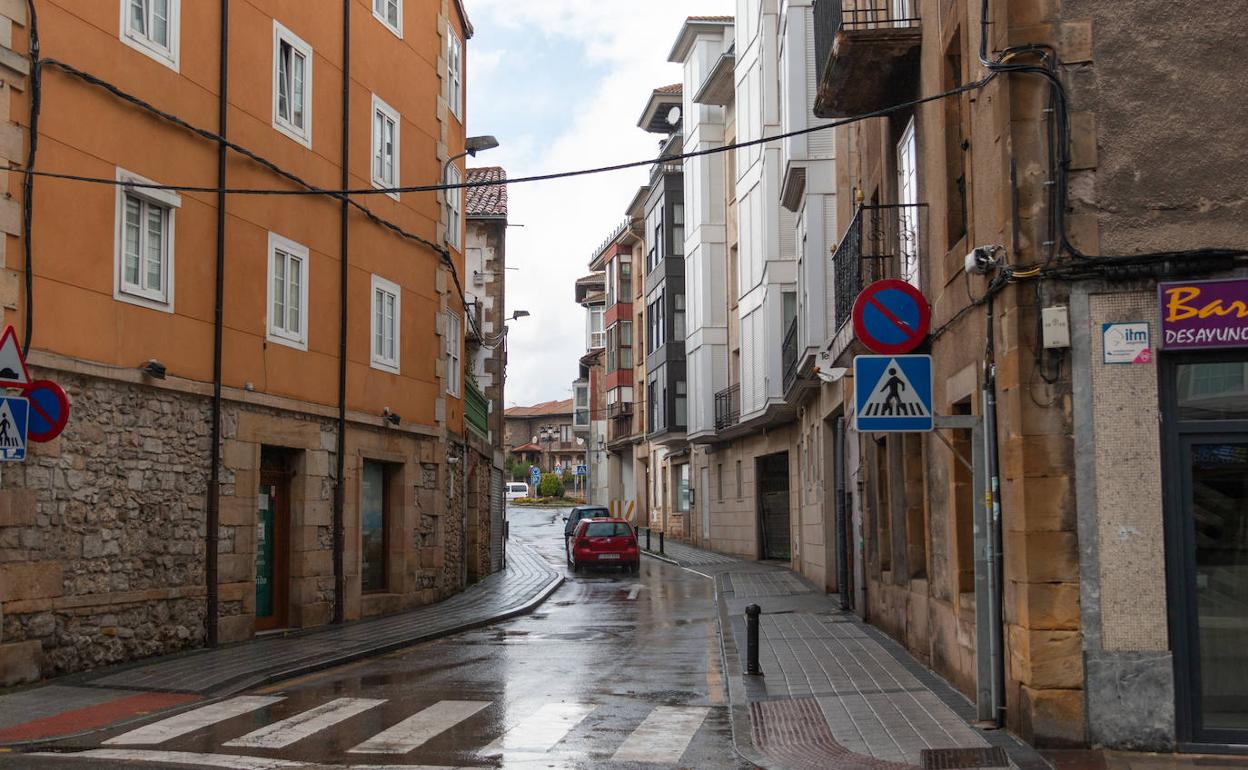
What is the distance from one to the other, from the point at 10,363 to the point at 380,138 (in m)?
11.6

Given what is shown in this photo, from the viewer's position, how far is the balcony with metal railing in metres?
13.6

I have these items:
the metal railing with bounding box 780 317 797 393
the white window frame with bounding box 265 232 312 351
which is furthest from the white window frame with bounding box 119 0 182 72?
the metal railing with bounding box 780 317 797 393

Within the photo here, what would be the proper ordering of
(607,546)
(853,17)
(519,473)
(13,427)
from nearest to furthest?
(13,427) → (853,17) → (607,546) → (519,473)

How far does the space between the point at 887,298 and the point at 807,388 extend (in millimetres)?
16838

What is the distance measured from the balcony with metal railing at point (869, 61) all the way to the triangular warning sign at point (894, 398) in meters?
5.00

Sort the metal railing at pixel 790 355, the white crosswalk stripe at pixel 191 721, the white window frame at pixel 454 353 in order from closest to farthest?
1. the white crosswalk stripe at pixel 191 721
2. the white window frame at pixel 454 353
3. the metal railing at pixel 790 355

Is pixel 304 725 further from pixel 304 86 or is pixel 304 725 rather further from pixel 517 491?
pixel 517 491

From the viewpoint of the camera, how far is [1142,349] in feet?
29.5

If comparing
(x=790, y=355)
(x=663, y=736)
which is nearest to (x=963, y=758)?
(x=663, y=736)

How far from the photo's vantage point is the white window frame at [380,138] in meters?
21.2

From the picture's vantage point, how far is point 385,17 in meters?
22.0

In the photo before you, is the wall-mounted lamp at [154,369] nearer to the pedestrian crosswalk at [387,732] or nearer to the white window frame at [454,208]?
the pedestrian crosswalk at [387,732]

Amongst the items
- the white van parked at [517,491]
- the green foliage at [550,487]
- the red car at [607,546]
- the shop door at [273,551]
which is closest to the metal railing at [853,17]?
the shop door at [273,551]

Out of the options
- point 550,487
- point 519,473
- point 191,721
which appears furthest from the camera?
point 519,473
